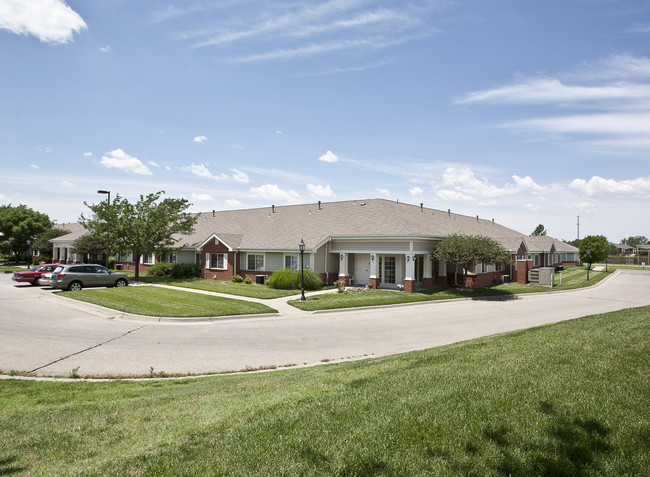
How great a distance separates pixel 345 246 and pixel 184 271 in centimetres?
1472

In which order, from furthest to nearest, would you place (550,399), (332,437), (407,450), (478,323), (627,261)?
(627,261) → (478,323) → (550,399) → (332,437) → (407,450)

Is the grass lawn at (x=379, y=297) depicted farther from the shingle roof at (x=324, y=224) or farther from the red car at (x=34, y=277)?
the red car at (x=34, y=277)

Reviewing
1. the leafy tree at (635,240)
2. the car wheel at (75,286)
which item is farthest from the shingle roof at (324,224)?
the leafy tree at (635,240)

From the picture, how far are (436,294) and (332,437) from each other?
21.8m

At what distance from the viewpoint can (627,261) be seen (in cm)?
8806

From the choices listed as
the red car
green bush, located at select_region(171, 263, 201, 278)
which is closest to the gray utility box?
green bush, located at select_region(171, 263, 201, 278)

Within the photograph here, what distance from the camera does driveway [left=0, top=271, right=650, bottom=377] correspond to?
10.5 meters

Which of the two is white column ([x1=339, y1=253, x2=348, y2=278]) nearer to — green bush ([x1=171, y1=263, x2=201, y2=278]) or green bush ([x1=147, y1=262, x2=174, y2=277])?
green bush ([x1=171, y1=263, x2=201, y2=278])

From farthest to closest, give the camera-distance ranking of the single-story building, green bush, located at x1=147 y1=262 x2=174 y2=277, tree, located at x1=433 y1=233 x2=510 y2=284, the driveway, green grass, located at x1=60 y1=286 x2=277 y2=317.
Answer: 1. green bush, located at x1=147 y1=262 x2=174 y2=277
2. the single-story building
3. tree, located at x1=433 y1=233 x2=510 y2=284
4. green grass, located at x1=60 y1=286 x2=277 y2=317
5. the driveway

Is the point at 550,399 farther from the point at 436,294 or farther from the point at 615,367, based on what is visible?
the point at 436,294

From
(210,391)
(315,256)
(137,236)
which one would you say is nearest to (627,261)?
(315,256)

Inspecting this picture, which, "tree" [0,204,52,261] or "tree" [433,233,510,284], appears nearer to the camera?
"tree" [433,233,510,284]

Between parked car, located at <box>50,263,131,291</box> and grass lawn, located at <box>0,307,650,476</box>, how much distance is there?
64.3ft

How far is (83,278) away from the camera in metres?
25.4
